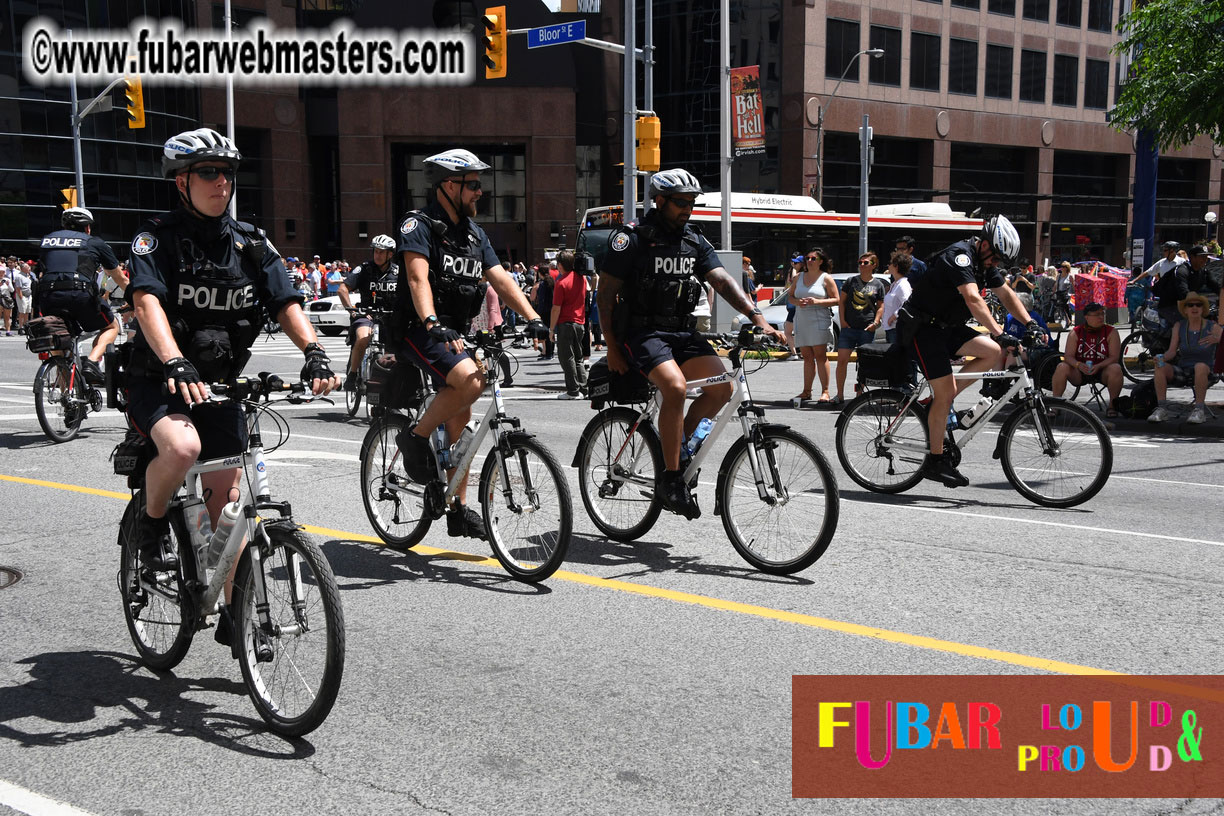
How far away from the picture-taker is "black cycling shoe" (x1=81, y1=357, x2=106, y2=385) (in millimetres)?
11102

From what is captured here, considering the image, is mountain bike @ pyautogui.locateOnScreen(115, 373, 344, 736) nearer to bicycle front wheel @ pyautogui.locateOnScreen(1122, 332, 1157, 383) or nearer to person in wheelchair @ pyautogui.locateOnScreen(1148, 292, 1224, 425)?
person in wheelchair @ pyautogui.locateOnScreen(1148, 292, 1224, 425)

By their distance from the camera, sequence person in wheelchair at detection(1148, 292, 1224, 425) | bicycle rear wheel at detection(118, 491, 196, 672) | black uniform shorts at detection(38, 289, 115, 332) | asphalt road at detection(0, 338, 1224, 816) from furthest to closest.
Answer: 1. person in wheelchair at detection(1148, 292, 1224, 425)
2. black uniform shorts at detection(38, 289, 115, 332)
3. bicycle rear wheel at detection(118, 491, 196, 672)
4. asphalt road at detection(0, 338, 1224, 816)

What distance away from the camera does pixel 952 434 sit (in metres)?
8.52

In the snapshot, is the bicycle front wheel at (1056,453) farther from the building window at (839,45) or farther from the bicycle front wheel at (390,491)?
the building window at (839,45)

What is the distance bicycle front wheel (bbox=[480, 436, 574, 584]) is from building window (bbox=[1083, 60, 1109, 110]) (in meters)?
65.0

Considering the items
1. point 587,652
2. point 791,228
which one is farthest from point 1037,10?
point 587,652

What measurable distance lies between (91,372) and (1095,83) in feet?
208

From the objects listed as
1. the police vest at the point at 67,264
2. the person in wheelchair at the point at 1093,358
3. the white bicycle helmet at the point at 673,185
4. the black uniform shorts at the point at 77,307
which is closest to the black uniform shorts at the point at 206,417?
the white bicycle helmet at the point at 673,185

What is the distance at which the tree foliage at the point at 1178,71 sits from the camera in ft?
56.6

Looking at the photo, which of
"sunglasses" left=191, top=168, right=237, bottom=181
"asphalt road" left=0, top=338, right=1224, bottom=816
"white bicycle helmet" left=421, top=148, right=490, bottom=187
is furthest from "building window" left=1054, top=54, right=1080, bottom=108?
"sunglasses" left=191, top=168, right=237, bottom=181

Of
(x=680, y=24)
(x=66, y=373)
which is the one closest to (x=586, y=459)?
(x=66, y=373)

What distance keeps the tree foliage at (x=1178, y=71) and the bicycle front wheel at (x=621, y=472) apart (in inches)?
548

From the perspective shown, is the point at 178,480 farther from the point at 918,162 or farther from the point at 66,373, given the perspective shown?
the point at 918,162

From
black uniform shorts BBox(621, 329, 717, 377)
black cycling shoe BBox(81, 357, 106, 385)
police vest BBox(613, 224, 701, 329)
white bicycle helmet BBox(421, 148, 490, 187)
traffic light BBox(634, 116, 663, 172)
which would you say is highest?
traffic light BBox(634, 116, 663, 172)
